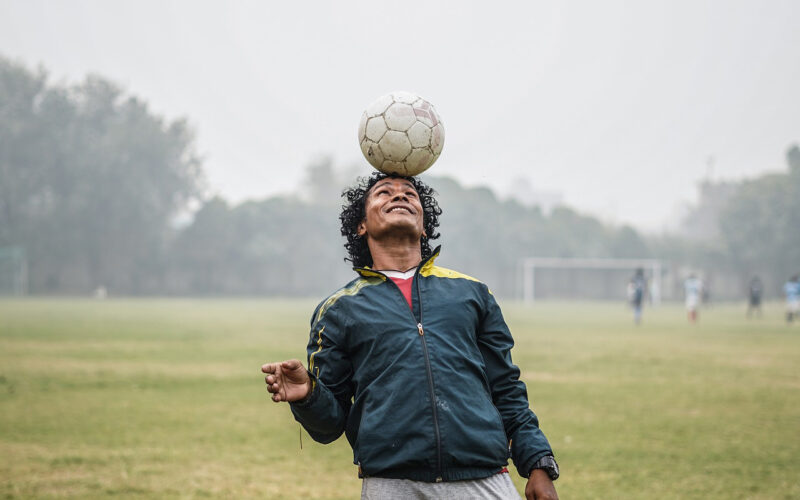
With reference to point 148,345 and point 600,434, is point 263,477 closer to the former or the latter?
point 600,434

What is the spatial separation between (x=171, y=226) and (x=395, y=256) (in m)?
60.7

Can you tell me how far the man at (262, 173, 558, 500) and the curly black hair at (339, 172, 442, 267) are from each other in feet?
0.53

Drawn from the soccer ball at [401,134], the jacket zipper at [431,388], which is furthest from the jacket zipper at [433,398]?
the soccer ball at [401,134]

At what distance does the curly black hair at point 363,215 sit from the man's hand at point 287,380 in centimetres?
78

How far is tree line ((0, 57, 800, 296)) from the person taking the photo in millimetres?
56312

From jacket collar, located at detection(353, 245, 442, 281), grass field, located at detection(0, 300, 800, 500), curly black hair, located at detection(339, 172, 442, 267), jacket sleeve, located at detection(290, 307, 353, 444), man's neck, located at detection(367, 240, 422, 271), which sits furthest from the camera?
grass field, located at detection(0, 300, 800, 500)

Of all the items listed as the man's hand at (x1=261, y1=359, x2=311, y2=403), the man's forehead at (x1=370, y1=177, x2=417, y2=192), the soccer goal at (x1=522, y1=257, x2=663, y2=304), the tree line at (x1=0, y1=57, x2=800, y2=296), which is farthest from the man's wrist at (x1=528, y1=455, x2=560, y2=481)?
the soccer goal at (x1=522, y1=257, x2=663, y2=304)

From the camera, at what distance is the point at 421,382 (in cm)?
276

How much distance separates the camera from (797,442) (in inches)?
293

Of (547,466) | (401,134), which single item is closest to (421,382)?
(547,466)

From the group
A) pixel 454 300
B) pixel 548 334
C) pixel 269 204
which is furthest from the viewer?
pixel 269 204

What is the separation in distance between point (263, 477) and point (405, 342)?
3572mm

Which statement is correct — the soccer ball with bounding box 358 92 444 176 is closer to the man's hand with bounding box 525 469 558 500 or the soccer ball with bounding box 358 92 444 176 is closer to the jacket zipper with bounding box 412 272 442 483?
the jacket zipper with bounding box 412 272 442 483

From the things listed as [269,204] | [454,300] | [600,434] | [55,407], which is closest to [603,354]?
[600,434]
